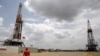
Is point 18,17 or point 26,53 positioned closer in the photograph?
point 26,53

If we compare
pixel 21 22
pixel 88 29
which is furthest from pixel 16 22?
Result: pixel 88 29

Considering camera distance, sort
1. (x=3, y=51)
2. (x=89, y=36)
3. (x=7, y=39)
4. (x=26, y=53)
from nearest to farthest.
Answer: (x=26, y=53)
(x=3, y=51)
(x=7, y=39)
(x=89, y=36)

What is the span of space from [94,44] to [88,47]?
589cm

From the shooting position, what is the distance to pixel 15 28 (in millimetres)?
95625

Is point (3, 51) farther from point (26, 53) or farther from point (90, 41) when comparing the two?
point (90, 41)

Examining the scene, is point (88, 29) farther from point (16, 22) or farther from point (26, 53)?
point (26, 53)

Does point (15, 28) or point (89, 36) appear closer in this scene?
point (15, 28)

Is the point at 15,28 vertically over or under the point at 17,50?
over

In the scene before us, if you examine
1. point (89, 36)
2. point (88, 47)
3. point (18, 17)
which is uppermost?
A: point (18, 17)

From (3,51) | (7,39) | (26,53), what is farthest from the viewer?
(7,39)

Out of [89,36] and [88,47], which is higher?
[89,36]

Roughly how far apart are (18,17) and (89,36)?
2688 inches

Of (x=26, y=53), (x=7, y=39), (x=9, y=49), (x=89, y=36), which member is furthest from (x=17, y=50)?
(x=89, y=36)

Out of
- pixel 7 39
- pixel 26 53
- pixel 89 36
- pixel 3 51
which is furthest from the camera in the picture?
pixel 89 36
